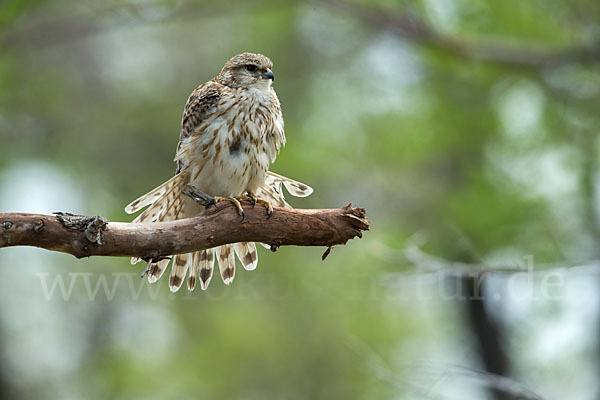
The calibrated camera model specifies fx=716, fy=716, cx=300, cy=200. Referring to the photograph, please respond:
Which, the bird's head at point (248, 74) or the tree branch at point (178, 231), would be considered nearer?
the tree branch at point (178, 231)

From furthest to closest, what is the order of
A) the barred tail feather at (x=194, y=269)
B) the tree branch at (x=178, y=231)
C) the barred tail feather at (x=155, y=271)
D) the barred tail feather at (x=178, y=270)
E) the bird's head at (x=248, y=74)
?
the bird's head at (x=248, y=74)
the barred tail feather at (x=194, y=269)
the barred tail feather at (x=178, y=270)
the barred tail feather at (x=155, y=271)
the tree branch at (x=178, y=231)

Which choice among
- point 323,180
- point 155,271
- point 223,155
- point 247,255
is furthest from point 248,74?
point 323,180

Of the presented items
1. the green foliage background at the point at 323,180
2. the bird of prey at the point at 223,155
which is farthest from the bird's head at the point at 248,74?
the green foliage background at the point at 323,180

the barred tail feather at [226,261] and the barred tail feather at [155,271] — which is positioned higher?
the barred tail feather at [226,261]

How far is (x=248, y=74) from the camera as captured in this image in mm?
4266

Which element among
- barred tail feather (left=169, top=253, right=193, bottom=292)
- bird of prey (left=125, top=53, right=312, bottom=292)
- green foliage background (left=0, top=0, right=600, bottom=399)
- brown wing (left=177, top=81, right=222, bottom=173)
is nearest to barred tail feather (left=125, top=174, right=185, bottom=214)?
bird of prey (left=125, top=53, right=312, bottom=292)

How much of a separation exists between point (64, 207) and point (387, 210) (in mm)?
4291

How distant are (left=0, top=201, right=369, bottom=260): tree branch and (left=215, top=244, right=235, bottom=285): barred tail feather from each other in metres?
0.73

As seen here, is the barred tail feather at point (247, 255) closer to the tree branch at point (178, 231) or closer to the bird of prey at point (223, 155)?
the bird of prey at point (223, 155)

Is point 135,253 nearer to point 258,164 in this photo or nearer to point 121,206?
point 258,164

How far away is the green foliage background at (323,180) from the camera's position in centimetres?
783

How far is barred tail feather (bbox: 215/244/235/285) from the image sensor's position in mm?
4147

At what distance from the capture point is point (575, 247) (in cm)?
766

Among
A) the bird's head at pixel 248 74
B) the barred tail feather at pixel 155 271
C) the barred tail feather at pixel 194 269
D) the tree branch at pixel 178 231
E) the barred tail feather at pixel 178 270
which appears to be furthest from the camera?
the bird's head at pixel 248 74
